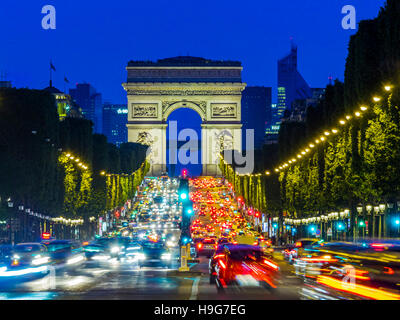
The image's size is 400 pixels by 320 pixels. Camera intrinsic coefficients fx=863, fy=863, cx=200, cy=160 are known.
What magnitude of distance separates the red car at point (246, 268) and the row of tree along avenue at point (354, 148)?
21.1 m

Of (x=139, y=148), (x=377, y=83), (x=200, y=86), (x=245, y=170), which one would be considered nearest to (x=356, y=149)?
(x=377, y=83)

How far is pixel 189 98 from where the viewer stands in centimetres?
16488

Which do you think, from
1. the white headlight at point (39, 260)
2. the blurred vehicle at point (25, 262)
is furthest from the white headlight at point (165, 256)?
the white headlight at point (39, 260)

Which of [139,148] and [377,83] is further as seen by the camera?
[139,148]

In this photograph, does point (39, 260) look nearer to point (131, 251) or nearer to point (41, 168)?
point (131, 251)

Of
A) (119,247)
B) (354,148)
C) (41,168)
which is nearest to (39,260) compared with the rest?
(119,247)

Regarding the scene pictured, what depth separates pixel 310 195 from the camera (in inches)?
2857

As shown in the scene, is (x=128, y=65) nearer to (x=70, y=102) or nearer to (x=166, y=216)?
(x=70, y=102)

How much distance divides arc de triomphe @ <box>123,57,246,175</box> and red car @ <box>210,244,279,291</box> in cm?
14061

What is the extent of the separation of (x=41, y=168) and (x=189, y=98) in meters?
102

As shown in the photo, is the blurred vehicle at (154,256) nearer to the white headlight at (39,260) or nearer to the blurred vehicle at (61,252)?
the blurred vehicle at (61,252)

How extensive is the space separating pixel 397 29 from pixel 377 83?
22.9 feet

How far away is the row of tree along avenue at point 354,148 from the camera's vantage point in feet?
144

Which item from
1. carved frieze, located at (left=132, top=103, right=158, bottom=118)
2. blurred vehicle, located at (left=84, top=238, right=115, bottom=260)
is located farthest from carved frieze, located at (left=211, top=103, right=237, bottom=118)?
blurred vehicle, located at (left=84, top=238, right=115, bottom=260)
